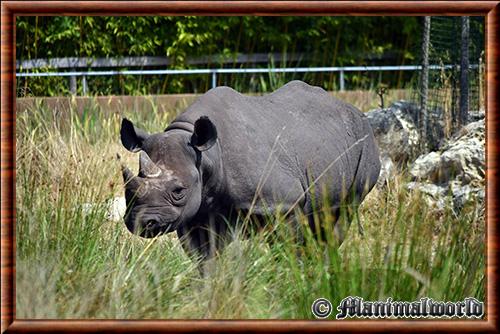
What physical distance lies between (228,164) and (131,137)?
2.10 feet

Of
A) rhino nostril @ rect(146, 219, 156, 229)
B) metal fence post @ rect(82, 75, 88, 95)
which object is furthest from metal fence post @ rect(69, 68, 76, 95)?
rhino nostril @ rect(146, 219, 156, 229)

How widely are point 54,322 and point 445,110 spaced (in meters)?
6.12

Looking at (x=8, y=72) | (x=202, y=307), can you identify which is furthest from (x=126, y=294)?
(x=8, y=72)

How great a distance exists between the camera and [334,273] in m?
5.15

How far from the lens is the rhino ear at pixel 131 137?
20.4ft

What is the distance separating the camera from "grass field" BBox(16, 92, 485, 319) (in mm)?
4973

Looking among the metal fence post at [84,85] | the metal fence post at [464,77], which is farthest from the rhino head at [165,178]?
the metal fence post at [84,85]

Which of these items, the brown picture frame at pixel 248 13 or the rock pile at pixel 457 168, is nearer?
the brown picture frame at pixel 248 13

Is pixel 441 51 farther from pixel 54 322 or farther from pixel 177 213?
pixel 54 322

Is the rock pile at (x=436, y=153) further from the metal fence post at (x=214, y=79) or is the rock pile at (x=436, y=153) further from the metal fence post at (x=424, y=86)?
the metal fence post at (x=214, y=79)

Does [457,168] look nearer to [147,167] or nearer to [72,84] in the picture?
[147,167]

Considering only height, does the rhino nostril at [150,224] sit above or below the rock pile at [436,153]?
above

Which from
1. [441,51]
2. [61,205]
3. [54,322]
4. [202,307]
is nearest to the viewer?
[54,322]

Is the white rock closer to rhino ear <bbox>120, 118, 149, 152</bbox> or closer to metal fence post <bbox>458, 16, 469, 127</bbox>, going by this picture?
rhino ear <bbox>120, 118, 149, 152</bbox>
